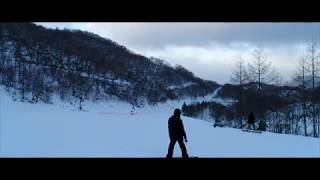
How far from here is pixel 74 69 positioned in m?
96.8

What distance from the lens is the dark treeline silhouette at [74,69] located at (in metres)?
77.1

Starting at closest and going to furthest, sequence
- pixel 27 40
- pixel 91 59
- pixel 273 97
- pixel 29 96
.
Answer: pixel 273 97 < pixel 29 96 < pixel 27 40 < pixel 91 59

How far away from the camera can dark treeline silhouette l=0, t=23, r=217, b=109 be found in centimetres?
7706

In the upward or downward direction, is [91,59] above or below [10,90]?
above
